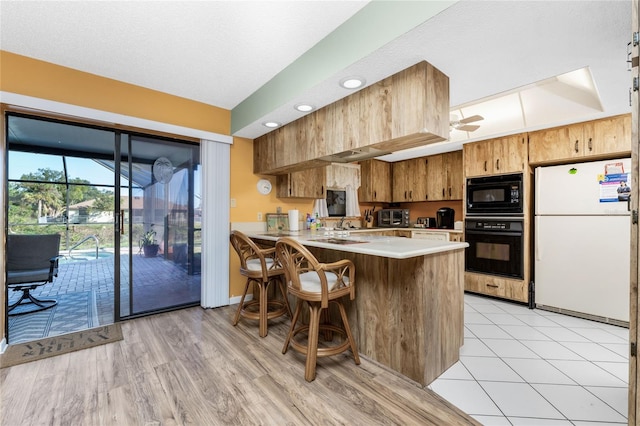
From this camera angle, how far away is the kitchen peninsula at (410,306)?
1.85 m

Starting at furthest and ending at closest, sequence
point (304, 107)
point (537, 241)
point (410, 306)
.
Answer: point (537, 241), point (304, 107), point (410, 306)

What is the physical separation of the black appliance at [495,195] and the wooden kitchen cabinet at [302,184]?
7.33 feet

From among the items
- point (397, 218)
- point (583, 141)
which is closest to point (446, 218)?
point (397, 218)

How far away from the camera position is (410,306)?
190 cm

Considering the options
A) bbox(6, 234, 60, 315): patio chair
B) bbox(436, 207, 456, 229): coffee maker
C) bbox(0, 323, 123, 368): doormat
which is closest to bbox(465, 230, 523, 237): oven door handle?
bbox(436, 207, 456, 229): coffee maker

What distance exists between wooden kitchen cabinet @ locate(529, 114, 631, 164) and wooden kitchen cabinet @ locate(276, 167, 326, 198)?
2841mm

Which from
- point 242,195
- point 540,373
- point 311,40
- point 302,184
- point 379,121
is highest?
point 311,40

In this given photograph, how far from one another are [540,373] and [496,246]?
203cm

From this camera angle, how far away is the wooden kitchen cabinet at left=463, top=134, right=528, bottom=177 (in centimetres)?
357

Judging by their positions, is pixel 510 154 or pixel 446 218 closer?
pixel 510 154

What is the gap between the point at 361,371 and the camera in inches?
79.0

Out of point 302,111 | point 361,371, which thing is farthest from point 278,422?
point 302,111

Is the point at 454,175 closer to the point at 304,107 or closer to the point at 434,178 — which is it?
the point at 434,178

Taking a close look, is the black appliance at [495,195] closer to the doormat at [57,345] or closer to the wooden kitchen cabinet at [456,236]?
the wooden kitchen cabinet at [456,236]
